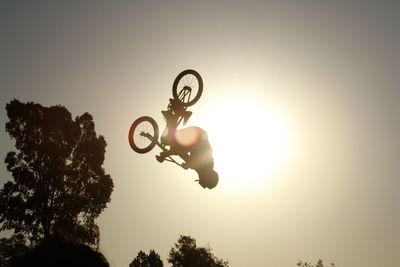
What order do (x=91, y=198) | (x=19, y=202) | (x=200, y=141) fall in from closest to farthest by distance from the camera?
(x=200, y=141) < (x=19, y=202) < (x=91, y=198)

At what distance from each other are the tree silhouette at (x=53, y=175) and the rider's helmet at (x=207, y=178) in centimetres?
1236

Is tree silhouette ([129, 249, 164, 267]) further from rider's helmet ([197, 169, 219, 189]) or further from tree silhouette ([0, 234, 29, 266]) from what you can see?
rider's helmet ([197, 169, 219, 189])

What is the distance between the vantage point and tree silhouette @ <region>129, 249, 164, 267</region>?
8531 centimetres

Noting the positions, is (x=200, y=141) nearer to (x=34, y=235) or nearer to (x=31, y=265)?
(x=31, y=265)

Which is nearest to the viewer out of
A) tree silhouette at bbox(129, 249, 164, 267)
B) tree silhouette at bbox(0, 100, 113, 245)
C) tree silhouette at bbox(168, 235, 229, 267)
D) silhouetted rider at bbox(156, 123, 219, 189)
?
silhouetted rider at bbox(156, 123, 219, 189)

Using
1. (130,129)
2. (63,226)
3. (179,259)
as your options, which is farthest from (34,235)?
(179,259)

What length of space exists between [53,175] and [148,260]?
69.3 meters

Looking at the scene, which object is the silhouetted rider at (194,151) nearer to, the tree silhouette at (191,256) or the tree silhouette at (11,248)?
the tree silhouette at (11,248)

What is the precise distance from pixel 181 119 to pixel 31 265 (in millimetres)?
7289

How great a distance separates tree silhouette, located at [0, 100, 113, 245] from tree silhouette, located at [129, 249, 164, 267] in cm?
6446

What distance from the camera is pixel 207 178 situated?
46.3ft

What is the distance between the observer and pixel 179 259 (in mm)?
61156

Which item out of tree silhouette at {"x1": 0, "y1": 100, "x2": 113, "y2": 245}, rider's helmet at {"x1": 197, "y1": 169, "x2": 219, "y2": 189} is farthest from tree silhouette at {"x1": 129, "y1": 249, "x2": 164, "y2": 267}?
rider's helmet at {"x1": 197, "y1": 169, "x2": 219, "y2": 189}

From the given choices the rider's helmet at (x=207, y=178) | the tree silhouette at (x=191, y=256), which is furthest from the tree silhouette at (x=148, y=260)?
the rider's helmet at (x=207, y=178)
